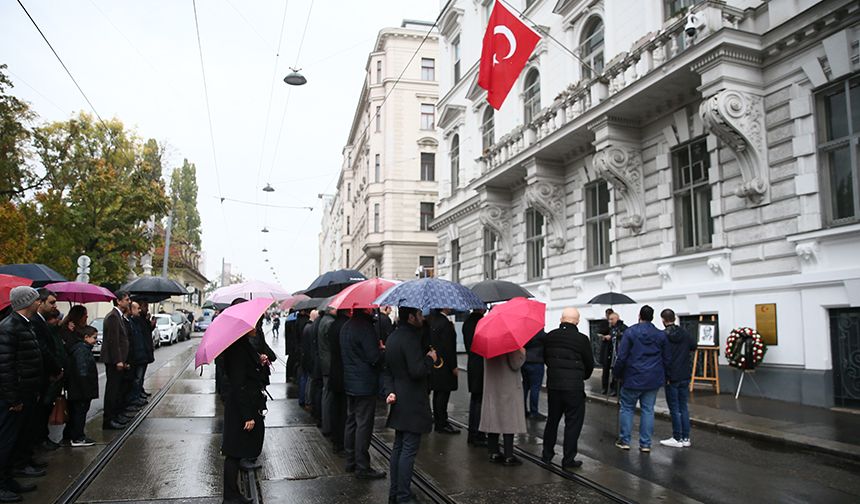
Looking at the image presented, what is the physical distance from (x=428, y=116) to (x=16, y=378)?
133 ft

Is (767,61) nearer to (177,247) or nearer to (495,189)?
(495,189)

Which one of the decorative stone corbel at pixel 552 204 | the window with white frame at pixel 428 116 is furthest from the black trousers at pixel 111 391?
the window with white frame at pixel 428 116

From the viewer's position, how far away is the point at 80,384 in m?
8.03

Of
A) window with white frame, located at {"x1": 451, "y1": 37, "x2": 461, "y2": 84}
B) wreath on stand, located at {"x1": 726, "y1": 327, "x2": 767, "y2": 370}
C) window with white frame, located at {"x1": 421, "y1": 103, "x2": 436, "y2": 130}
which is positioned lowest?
wreath on stand, located at {"x1": 726, "y1": 327, "x2": 767, "y2": 370}

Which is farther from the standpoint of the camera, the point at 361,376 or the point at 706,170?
the point at 706,170

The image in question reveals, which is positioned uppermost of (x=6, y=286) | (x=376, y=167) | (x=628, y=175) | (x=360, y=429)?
(x=376, y=167)

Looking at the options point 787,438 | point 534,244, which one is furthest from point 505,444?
point 534,244

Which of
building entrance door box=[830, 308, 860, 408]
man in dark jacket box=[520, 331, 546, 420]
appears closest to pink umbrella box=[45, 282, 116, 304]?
man in dark jacket box=[520, 331, 546, 420]

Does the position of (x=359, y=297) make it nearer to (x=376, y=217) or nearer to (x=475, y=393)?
(x=475, y=393)

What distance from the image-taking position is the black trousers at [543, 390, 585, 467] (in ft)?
23.7

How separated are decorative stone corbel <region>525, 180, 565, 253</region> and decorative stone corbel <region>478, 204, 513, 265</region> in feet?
11.8

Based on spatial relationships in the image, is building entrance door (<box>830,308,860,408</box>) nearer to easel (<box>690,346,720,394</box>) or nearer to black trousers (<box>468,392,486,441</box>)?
easel (<box>690,346,720,394</box>)

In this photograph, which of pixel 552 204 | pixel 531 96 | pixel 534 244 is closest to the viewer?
pixel 552 204

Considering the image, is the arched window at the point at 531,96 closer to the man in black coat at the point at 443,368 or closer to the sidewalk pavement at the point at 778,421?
the sidewalk pavement at the point at 778,421
